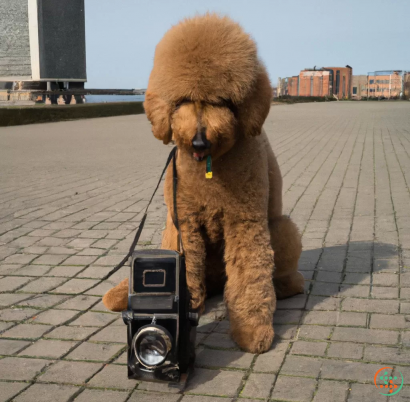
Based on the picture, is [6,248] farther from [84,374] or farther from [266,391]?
[266,391]

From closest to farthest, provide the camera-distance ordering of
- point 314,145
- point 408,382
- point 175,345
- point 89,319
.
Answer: point 175,345
point 408,382
point 89,319
point 314,145

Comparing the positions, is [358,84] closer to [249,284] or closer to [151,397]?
[249,284]

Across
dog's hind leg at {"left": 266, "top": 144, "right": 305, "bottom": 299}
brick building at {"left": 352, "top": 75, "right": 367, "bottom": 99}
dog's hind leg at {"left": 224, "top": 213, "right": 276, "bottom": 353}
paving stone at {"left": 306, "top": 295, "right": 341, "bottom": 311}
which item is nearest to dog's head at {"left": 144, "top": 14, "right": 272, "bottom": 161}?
dog's hind leg at {"left": 224, "top": 213, "right": 276, "bottom": 353}

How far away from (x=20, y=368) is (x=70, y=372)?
0.92 ft

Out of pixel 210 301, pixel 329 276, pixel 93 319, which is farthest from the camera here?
pixel 329 276

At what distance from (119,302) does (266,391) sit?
131cm

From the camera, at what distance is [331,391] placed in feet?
8.57

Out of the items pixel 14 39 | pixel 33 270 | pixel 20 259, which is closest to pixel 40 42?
pixel 14 39

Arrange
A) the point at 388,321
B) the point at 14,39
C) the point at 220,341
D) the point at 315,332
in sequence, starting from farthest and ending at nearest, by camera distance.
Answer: the point at 14,39 → the point at 388,321 → the point at 315,332 → the point at 220,341

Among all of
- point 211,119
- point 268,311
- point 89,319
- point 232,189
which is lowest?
point 89,319

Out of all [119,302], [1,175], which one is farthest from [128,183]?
[119,302]

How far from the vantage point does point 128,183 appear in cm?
848

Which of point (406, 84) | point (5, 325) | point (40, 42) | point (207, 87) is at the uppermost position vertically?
point (40, 42)

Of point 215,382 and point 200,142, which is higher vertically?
point 200,142
